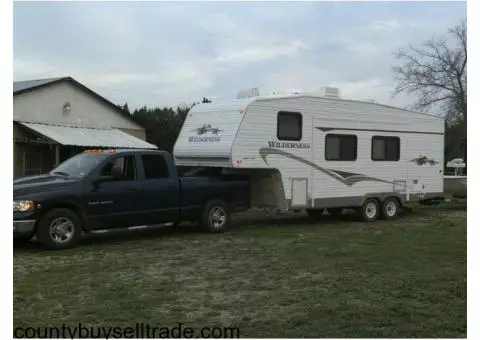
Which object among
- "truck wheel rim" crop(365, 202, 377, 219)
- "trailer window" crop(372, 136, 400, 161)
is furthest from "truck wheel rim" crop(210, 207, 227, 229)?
"trailer window" crop(372, 136, 400, 161)

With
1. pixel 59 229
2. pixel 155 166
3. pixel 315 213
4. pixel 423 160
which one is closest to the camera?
pixel 59 229

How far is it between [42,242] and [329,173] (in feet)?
23.8

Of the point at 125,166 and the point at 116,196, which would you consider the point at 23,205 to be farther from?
the point at 125,166

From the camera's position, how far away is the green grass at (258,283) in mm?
5801

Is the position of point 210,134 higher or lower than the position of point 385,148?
higher

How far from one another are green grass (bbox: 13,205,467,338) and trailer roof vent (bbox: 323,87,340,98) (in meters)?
3.78

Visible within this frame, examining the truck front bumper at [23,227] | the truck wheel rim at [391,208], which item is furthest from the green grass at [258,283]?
the truck wheel rim at [391,208]

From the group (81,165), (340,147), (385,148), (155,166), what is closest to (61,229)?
(81,165)

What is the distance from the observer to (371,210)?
15625 mm

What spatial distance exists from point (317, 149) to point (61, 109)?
1664cm

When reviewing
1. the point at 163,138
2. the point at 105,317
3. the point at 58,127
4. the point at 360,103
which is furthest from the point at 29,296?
the point at 163,138

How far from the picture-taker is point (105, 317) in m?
5.92

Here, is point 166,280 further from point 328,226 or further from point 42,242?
point 328,226

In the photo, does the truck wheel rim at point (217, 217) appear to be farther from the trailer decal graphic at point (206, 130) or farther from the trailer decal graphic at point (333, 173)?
the trailer decal graphic at point (206, 130)
